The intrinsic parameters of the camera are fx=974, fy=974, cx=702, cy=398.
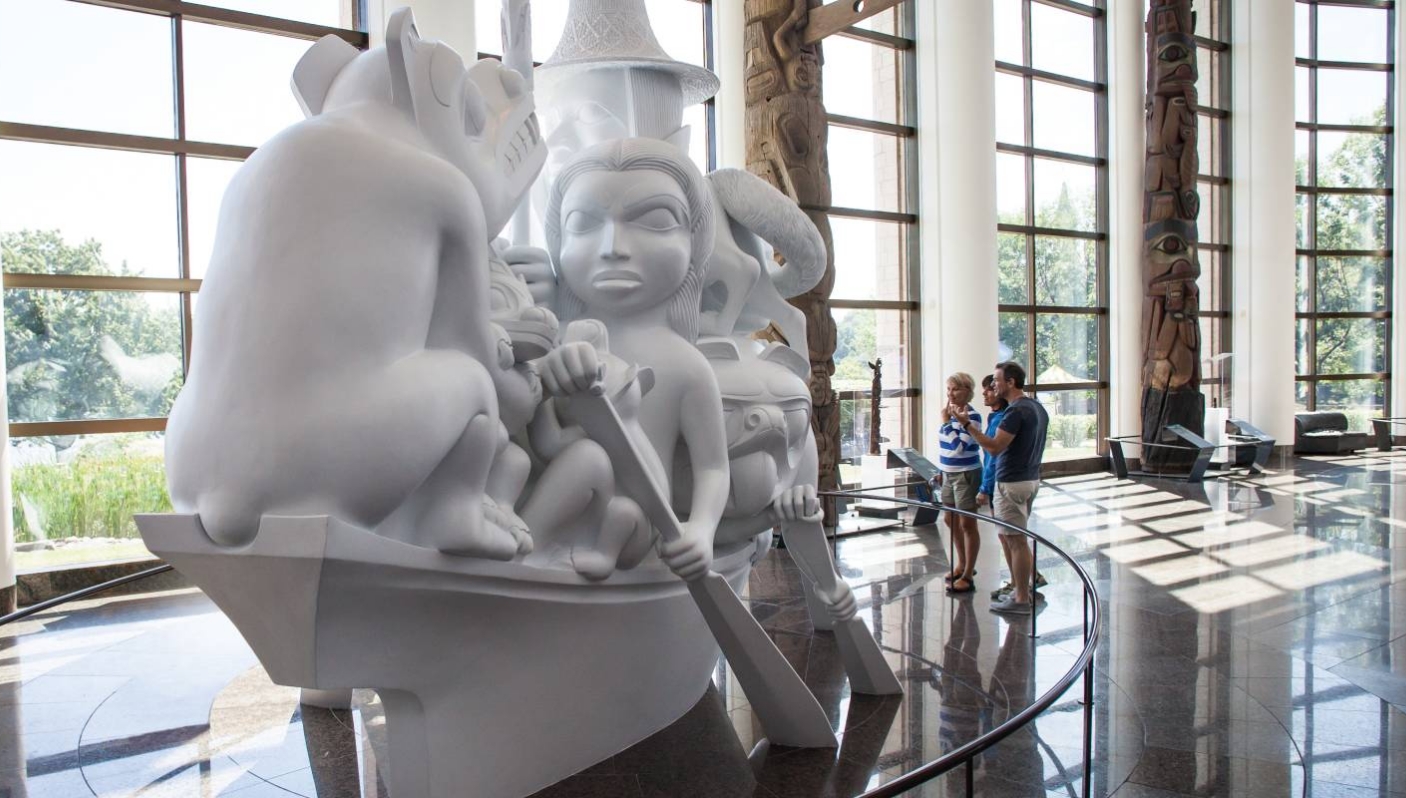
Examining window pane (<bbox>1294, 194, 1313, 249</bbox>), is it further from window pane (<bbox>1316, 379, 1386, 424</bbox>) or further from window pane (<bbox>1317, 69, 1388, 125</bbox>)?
window pane (<bbox>1316, 379, 1386, 424</bbox>)

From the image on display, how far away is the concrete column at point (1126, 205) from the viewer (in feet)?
43.0

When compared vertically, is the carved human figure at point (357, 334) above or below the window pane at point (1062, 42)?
below

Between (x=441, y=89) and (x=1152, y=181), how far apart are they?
12.1 metres

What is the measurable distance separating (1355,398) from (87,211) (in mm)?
18322

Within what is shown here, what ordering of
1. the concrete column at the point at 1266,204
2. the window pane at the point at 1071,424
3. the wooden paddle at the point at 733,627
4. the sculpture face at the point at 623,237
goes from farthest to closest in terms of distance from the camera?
the concrete column at the point at 1266,204 < the window pane at the point at 1071,424 < the sculpture face at the point at 623,237 < the wooden paddle at the point at 733,627

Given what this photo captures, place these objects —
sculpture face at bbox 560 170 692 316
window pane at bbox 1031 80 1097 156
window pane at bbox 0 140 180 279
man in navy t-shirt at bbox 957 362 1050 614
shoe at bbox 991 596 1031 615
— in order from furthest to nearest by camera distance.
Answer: window pane at bbox 1031 80 1097 156, window pane at bbox 0 140 180 279, man in navy t-shirt at bbox 957 362 1050 614, shoe at bbox 991 596 1031 615, sculpture face at bbox 560 170 692 316

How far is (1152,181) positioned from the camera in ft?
41.3

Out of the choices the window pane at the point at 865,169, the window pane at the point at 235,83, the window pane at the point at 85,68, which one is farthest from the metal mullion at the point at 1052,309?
the window pane at the point at 85,68

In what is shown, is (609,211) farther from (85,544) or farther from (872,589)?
(85,544)

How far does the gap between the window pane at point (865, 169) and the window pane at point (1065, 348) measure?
3.10 meters

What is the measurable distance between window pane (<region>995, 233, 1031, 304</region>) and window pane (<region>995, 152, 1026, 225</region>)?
234 mm

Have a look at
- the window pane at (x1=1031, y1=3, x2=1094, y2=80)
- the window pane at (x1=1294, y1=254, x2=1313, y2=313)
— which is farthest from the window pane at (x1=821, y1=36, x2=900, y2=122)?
the window pane at (x1=1294, y1=254, x2=1313, y2=313)

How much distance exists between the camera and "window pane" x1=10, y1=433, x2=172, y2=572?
6887mm

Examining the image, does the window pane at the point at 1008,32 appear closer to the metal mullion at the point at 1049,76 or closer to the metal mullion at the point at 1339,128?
the metal mullion at the point at 1049,76
